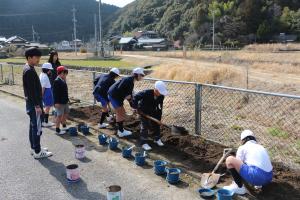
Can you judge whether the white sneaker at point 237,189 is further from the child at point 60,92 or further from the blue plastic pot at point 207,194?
the child at point 60,92

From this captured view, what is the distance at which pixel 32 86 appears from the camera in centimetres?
636

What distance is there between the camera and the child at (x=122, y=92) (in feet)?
23.6

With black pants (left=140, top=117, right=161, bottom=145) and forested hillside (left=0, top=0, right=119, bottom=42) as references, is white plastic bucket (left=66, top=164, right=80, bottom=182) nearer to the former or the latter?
black pants (left=140, top=117, right=161, bottom=145)

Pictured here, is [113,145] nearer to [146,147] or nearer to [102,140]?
[102,140]

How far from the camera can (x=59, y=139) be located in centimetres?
803

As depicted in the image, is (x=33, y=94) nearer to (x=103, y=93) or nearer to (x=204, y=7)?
(x=103, y=93)

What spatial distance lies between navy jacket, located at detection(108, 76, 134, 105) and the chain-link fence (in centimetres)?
96

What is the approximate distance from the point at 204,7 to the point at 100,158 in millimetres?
83481

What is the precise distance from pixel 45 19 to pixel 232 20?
88136 mm

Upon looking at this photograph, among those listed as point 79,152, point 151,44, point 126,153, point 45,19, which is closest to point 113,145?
point 126,153

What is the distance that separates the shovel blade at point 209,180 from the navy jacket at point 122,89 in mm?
2662

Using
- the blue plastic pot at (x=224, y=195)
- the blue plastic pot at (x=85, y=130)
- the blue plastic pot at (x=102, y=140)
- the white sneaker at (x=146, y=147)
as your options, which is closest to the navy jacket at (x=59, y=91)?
the blue plastic pot at (x=85, y=130)

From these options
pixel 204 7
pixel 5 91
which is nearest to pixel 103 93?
pixel 5 91

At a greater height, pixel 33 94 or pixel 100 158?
pixel 33 94
